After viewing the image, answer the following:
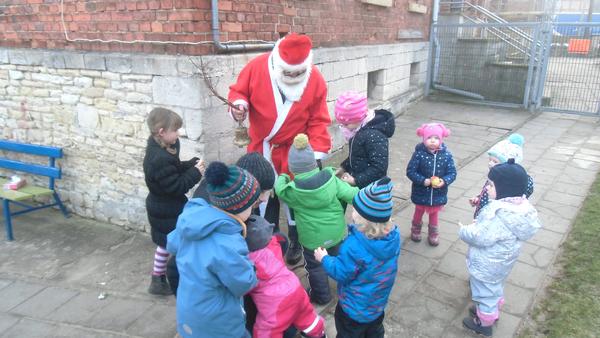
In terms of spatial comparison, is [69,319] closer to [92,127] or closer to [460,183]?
[92,127]

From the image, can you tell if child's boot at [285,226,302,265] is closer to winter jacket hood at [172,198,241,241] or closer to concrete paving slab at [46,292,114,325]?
concrete paving slab at [46,292,114,325]

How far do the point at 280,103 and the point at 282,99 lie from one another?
4cm

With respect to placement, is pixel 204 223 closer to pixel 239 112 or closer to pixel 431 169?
pixel 239 112

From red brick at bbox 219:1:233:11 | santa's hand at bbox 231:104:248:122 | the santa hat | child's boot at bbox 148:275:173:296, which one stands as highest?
red brick at bbox 219:1:233:11

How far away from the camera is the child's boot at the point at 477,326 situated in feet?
9.36

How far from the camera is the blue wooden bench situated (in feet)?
15.3

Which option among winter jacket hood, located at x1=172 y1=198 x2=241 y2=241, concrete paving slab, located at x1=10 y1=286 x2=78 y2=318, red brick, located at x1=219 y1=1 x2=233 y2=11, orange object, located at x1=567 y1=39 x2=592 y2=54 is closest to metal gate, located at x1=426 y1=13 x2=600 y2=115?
orange object, located at x1=567 y1=39 x2=592 y2=54

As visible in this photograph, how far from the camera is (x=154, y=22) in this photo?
390cm

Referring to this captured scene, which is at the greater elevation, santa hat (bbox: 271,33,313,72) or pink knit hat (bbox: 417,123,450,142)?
santa hat (bbox: 271,33,313,72)

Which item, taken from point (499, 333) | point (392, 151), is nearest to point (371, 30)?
point (392, 151)

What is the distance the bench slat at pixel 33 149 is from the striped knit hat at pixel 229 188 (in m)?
3.67

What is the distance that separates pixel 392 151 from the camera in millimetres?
6840

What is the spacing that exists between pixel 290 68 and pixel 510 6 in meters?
21.1

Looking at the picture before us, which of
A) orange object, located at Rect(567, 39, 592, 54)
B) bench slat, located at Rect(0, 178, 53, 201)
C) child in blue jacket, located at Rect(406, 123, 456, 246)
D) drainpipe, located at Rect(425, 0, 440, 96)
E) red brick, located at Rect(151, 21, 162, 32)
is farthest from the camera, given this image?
drainpipe, located at Rect(425, 0, 440, 96)
